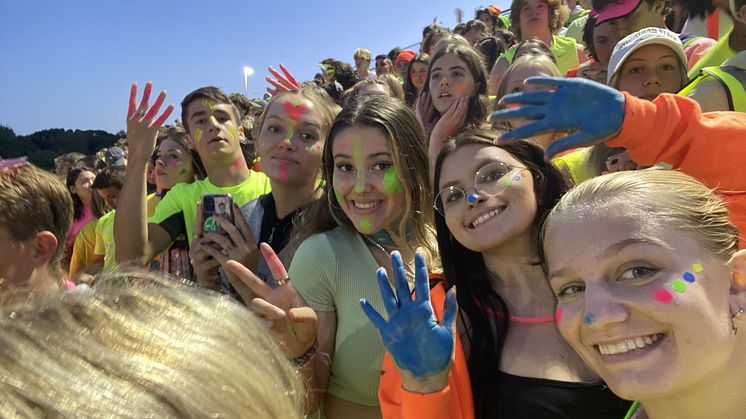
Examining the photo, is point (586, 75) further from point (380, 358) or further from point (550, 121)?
point (380, 358)

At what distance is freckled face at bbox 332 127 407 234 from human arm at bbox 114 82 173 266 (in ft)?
4.02

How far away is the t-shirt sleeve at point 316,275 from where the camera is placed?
1.90 meters

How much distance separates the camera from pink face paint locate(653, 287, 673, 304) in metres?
1.00

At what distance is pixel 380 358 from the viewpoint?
1.83 metres

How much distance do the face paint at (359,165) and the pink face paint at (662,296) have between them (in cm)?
120

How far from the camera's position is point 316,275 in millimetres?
1920

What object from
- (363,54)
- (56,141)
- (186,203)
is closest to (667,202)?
(186,203)

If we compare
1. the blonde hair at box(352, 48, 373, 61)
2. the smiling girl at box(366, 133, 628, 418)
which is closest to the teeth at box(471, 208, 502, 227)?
the smiling girl at box(366, 133, 628, 418)

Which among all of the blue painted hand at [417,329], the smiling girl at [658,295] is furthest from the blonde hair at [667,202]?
the blue painted hand at [417,329]

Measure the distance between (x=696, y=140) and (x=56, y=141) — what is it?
13.4 meters

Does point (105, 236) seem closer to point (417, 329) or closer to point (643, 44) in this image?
point (417, 329)

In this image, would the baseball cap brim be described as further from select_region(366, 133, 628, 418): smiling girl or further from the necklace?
the necklace

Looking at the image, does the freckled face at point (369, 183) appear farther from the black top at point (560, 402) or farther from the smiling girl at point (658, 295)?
the smiling girl at point (658, 295)

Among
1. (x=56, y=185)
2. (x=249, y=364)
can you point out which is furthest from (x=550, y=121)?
(x=56, y=185)
